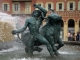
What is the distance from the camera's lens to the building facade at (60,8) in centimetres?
5903

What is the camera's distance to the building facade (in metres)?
59.0

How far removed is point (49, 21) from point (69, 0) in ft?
160

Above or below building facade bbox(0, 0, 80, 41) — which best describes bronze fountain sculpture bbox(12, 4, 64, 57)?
below

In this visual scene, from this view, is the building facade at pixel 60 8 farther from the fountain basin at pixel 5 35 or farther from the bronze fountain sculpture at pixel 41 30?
the bronze fountain sculpture at pixel 41 30

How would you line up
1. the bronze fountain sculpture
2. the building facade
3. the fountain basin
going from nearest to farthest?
the bronze fountain sculpture
the fountain basin
the building facade

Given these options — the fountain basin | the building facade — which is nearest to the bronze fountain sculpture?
the fountain basin

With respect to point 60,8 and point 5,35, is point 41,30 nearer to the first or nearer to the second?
point 5,35

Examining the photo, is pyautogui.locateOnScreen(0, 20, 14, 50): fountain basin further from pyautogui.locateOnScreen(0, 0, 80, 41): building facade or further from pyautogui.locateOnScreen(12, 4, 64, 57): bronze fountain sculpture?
pyautogui.locateOnScreen(0, 0, 80, 41): building facade

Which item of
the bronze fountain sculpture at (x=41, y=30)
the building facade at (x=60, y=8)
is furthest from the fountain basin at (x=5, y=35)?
Result: the building facade at (x=60, y=8)

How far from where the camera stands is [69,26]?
6053cm

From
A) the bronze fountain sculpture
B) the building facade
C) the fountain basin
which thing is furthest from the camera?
the building facade

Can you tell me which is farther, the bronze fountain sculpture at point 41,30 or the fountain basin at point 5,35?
the fountain basin at point 5,35

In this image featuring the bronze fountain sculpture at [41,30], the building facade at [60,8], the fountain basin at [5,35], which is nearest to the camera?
the bronze fountain sculpture at [41,30]

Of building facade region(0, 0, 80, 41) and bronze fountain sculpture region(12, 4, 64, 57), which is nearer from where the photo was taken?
bronze fountain sculpture region(12, 4, 64, 57)
